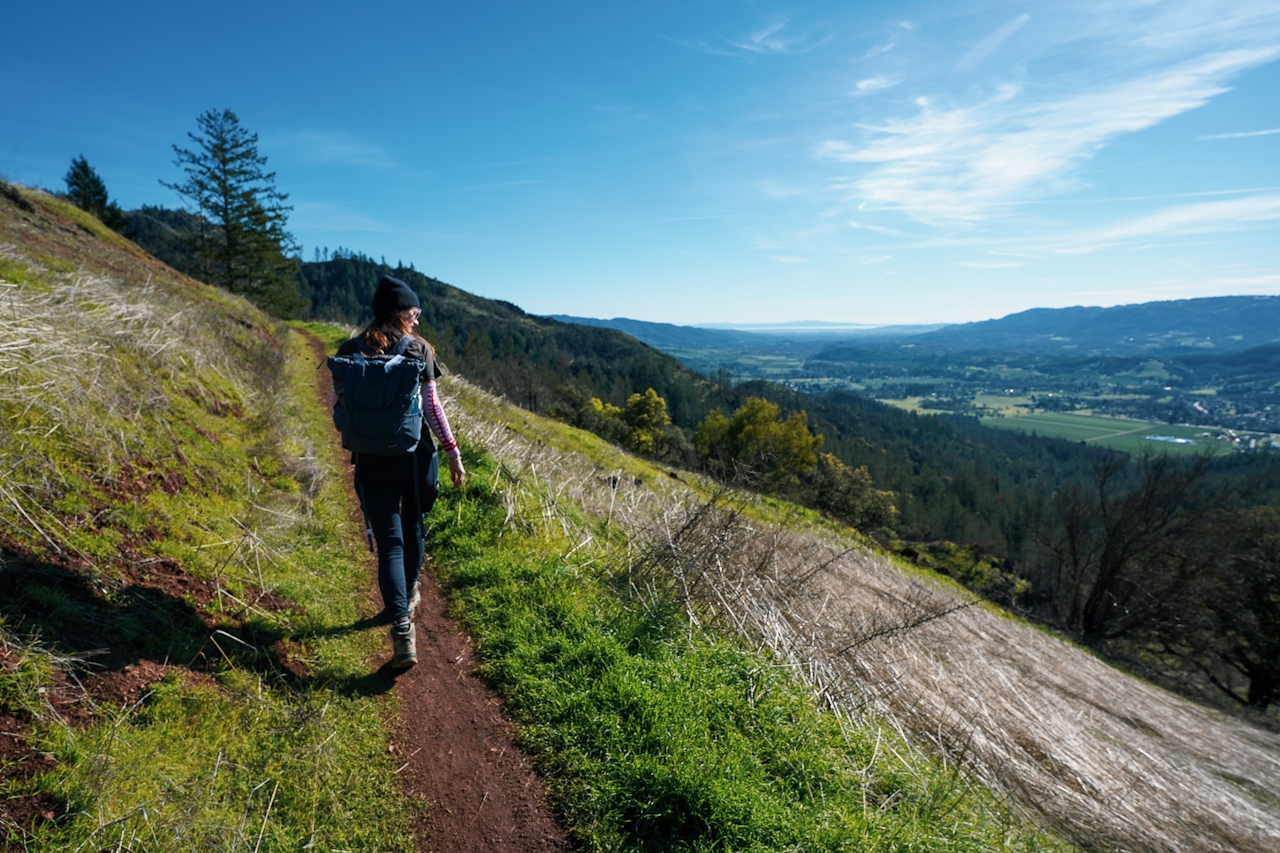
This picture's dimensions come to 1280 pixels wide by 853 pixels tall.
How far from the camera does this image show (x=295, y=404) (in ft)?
33.0

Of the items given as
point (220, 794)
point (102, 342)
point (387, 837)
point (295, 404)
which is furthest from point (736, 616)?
point (295, 404)

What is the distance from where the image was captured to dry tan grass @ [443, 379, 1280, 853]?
4.19 meters

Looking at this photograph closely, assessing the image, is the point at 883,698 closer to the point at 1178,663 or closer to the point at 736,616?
the point at 736,616

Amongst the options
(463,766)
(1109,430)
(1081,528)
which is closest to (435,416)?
(463,766)

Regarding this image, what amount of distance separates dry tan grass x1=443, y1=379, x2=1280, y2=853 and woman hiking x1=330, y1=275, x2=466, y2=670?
203 centimetres

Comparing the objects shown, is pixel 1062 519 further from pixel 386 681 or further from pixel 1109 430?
pixel 1109 430

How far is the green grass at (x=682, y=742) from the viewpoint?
256cm

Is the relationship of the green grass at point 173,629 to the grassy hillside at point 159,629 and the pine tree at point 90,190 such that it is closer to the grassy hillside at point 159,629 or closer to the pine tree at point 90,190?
the grassy hillside at point 159,629

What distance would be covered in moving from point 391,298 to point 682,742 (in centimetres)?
318

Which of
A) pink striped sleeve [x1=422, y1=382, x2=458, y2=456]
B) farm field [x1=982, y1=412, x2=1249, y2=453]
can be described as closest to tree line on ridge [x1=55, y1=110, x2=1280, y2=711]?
pink striped sleeve [x1=422, y1=382, x2=458, y2=456]

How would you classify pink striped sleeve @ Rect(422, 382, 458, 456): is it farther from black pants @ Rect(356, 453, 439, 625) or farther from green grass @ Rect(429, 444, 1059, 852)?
green grass @ Rect(429, 444, 1059, 852)

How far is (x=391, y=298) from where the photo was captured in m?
3.47

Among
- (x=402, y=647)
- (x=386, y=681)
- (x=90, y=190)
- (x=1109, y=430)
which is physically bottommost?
(x=1109, y=430)

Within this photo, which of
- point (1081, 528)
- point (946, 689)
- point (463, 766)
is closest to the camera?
point (463, 766)
